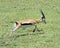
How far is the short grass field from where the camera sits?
8.88 meters

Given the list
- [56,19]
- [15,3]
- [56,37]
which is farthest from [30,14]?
[56,37]

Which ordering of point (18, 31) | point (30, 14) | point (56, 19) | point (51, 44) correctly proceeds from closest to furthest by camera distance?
point (51, 44) → point (18, 31) → point (56, 19) → point (30, 14)

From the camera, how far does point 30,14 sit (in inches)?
542

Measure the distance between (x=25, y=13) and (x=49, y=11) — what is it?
50.2 inches

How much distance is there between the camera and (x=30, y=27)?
11.1 m

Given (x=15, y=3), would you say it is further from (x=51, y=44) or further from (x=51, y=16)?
(x=51, y=44)

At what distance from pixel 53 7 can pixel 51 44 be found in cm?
698

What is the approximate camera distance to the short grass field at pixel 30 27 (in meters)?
8.88

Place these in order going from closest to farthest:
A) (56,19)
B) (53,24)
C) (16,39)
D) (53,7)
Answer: (16,39) < (53,24) < (56,19) < (53,7)

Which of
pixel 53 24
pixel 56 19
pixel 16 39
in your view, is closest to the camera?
pixel 16 39

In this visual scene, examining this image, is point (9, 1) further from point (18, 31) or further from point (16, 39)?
point (16, 39)

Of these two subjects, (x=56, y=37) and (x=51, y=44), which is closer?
(x=51, y=44)

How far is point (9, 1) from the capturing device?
1736cm

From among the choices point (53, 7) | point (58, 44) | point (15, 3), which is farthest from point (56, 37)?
point (15, 3)
